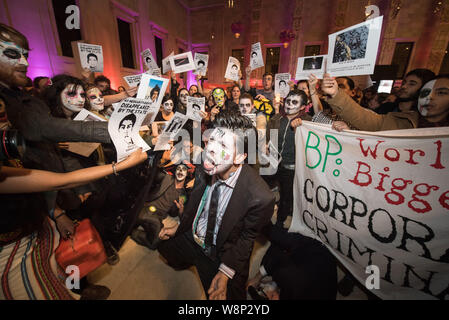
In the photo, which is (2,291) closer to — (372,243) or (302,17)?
(372,243)

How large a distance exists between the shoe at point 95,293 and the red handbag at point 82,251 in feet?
1.93

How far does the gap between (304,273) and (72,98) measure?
3.29 m

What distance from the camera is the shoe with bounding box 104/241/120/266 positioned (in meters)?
2.32

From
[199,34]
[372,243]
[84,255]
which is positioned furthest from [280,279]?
[199,34]

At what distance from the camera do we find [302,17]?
12.4 m

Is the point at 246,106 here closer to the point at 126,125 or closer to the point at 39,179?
the point at 126,125

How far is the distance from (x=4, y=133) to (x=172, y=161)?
2.46 metres

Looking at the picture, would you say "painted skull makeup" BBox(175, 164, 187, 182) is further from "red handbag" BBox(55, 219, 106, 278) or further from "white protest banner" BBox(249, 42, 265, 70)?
"white protest banner" BBox(249, 42, 265, 70)

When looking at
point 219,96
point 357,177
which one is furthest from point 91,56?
point 357,177

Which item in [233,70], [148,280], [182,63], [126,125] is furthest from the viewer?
[233,70]

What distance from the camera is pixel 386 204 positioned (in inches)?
66.2

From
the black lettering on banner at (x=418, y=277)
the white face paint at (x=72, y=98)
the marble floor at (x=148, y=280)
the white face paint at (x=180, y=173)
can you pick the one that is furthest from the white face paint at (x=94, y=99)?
the black lettering on banner at (x=418, y=277)

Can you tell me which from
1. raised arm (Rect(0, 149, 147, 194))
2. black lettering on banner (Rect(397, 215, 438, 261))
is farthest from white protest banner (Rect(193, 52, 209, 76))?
black lettering on banner (Rect(397, 215, 438, 261))

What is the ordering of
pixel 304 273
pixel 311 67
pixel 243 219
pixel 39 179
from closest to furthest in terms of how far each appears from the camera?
pixel 39 179 < pixel 304 273 < pixel 243 219 < pixel 311 67
